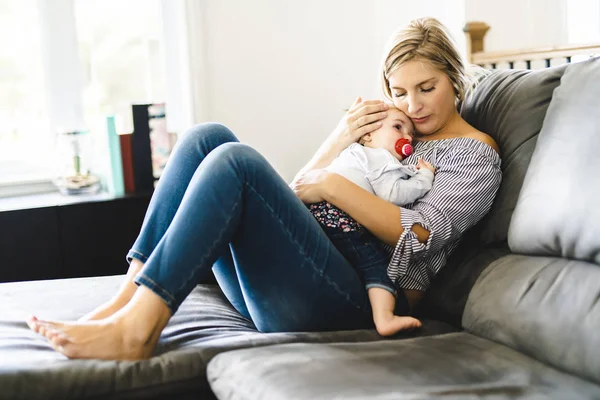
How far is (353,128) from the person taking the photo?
6.01ft

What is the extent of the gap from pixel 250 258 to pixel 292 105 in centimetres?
188

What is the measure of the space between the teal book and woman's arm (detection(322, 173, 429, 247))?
1.35 metres

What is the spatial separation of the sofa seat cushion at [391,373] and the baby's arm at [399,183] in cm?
35

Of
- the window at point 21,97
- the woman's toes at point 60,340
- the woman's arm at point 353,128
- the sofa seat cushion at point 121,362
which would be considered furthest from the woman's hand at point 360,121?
the window at point 21,97

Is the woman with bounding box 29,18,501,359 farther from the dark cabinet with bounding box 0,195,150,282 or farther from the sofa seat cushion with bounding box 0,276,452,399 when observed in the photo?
the dark cabinet with bounding box 0,195,150,282

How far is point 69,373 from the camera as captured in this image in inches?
51.6

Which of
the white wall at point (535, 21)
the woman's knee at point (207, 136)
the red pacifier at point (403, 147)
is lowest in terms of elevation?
the red pacifier at point (403, 147)

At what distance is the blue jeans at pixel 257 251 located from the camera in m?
1.38

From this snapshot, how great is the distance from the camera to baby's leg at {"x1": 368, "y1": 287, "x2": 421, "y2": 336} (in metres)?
1.49

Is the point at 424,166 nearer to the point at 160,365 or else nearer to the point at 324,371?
the point at 324,371

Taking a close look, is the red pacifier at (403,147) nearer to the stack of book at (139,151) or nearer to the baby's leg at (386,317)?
the baby's leg at (386,317)

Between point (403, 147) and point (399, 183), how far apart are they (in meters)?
0.14

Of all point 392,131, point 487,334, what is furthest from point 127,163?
point 487,334

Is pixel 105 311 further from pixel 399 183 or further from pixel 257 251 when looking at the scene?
pixel 399 183
